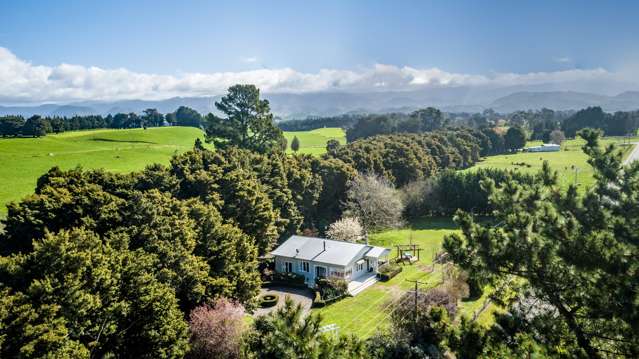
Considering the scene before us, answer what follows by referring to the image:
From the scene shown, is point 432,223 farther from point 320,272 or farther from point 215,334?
point 215,334

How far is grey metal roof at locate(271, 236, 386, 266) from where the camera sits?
132 feet

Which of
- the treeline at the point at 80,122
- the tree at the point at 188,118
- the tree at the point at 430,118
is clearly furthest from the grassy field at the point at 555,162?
the tree at the point at 188,118

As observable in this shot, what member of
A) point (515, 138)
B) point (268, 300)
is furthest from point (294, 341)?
point (515, 138)

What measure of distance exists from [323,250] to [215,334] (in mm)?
20000

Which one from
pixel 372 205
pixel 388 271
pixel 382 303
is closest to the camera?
pixel 382 303

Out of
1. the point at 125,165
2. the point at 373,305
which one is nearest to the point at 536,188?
the point at 373,305

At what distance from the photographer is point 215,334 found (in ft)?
75.7

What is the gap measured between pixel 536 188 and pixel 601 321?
3.90 meters

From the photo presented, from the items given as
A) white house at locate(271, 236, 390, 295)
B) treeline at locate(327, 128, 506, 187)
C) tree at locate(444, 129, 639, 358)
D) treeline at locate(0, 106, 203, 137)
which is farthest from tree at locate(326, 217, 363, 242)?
treeline at locate(0, 106, 203, 137)

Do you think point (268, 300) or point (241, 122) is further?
point (241, 122)

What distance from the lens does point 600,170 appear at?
1251cm

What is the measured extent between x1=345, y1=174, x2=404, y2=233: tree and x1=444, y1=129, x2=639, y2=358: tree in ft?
137

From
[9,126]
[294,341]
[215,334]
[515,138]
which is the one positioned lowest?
[215,334]

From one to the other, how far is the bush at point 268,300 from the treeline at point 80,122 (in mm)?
60159
